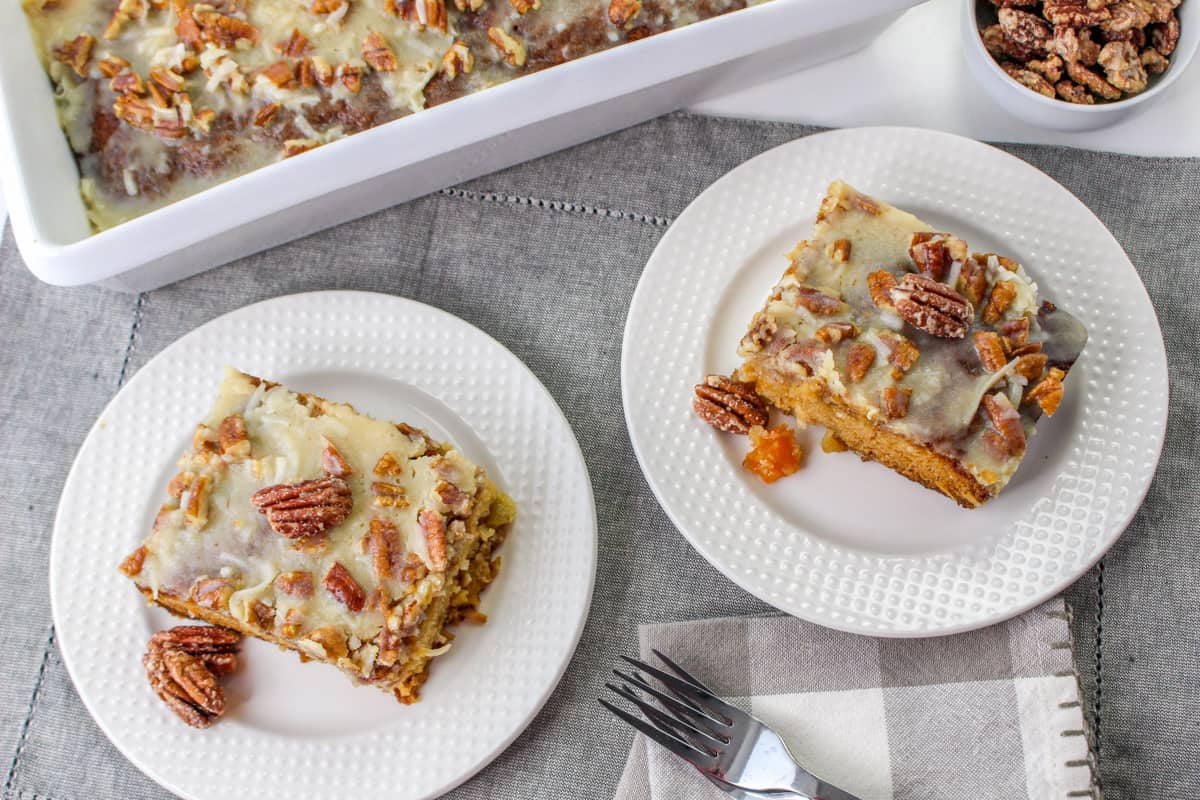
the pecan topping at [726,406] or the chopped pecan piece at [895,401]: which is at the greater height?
the chopped pecan piece at [895,401]

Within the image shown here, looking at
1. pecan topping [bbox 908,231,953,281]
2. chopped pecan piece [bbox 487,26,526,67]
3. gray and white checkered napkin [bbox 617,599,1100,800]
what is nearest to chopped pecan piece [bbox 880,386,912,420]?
pecan topping [bbox 908,231,953,281]

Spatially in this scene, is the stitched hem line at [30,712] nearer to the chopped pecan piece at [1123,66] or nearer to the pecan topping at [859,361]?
the pecan topping at [859,361]

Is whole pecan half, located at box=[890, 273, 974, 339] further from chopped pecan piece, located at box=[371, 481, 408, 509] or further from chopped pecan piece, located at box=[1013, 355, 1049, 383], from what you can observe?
chopped pecan piece, located at box=[371, 481, 408, 509]

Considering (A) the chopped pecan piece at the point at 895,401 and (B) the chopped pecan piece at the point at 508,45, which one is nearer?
(A) the chopped pecan piece at the point at 895,401

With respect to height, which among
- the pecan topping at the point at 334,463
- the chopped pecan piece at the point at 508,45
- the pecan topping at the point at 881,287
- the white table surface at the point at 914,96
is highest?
the chopped pecan piece at the point at 508,45

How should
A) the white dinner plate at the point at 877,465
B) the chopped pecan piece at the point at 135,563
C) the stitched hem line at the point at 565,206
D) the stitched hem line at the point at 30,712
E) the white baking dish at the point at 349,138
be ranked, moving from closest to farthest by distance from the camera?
the white baking dish at the point at 349,138 < the chopped pecan piece at the point at 135,563 < the white dinner plate at the point at 877,465 < the stitched hem line at the point at 30,712 < the stitched hem line at the point at 565,206

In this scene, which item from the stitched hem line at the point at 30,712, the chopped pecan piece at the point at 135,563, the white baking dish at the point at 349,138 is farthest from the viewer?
the stitched hem line at the point at 30,712

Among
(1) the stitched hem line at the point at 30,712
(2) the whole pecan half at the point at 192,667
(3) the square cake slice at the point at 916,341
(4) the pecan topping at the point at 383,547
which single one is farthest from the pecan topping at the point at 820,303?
(1) the stitched hem line at the point at 30,712
